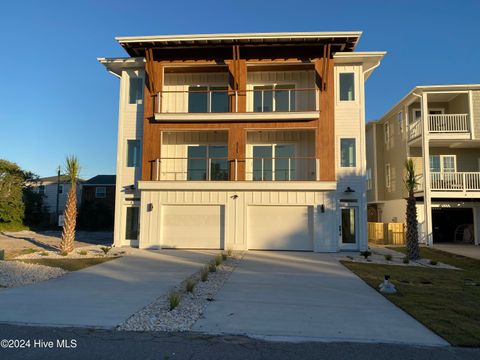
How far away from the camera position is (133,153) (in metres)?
19.6

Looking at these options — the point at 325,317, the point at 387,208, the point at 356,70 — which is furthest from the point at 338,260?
the point at 387,208

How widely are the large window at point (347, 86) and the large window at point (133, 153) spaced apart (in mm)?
10528

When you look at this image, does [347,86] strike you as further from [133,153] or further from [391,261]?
[133,153]

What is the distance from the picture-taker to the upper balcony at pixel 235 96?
1844 centimetres

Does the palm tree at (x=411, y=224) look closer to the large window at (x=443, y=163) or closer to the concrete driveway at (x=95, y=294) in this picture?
the concrete driveway at (x=95, y=294)

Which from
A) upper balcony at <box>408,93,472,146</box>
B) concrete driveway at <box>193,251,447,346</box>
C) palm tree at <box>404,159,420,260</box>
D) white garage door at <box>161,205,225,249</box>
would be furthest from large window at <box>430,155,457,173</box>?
concrete driveway at <box>193,251,447,346</box>

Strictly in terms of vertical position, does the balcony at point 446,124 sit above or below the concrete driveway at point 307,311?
above

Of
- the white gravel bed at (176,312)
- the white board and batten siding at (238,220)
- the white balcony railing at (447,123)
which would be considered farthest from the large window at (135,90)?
the white balcony railing at (447,123)

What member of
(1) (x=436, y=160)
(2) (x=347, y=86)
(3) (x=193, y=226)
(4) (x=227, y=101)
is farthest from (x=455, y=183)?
(3) (x=193, y=226)

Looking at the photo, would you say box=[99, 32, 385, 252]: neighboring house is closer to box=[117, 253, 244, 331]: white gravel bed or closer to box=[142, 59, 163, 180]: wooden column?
box=[142, 59, 163, 180]: wooden column

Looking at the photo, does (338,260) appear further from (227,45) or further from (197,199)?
(227,45)

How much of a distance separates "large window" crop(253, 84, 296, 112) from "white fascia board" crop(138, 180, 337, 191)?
157 inches

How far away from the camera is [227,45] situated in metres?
18.5

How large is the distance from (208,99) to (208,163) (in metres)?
3.30
